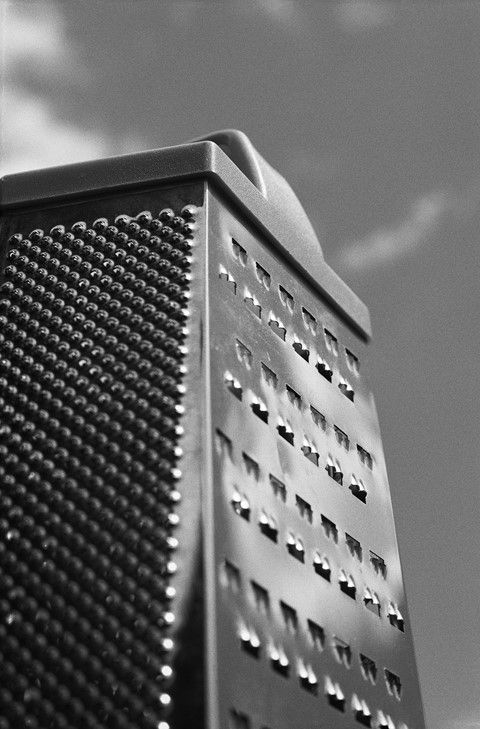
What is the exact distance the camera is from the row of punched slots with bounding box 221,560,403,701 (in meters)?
5.12

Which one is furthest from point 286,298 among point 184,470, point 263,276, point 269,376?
point 184,470

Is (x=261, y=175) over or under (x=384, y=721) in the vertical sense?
over

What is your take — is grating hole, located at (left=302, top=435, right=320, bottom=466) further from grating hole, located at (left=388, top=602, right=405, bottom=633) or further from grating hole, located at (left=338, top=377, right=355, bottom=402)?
grating hole, located at (left=388, top=602, right=405, bottom=633)

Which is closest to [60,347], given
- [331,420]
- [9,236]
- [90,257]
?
[90,257]

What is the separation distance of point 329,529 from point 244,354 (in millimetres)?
1235

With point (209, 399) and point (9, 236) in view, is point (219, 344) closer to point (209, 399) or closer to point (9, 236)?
point (209, 399)

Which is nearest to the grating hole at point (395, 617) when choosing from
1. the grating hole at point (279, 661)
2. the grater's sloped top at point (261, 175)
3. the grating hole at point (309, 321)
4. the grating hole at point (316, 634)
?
the grating hole at point (316, 634)

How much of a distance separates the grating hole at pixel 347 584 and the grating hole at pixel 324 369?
144 centimetres

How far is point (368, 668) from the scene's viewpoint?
6.43 meters

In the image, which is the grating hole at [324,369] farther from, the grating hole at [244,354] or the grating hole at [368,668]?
the grating hole at [368,668]

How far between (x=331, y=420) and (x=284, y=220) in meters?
1.46

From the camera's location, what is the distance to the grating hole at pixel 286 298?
712 centimetres

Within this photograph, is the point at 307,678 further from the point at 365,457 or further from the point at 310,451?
the point at 365,457

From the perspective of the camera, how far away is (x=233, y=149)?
26.1 feet
